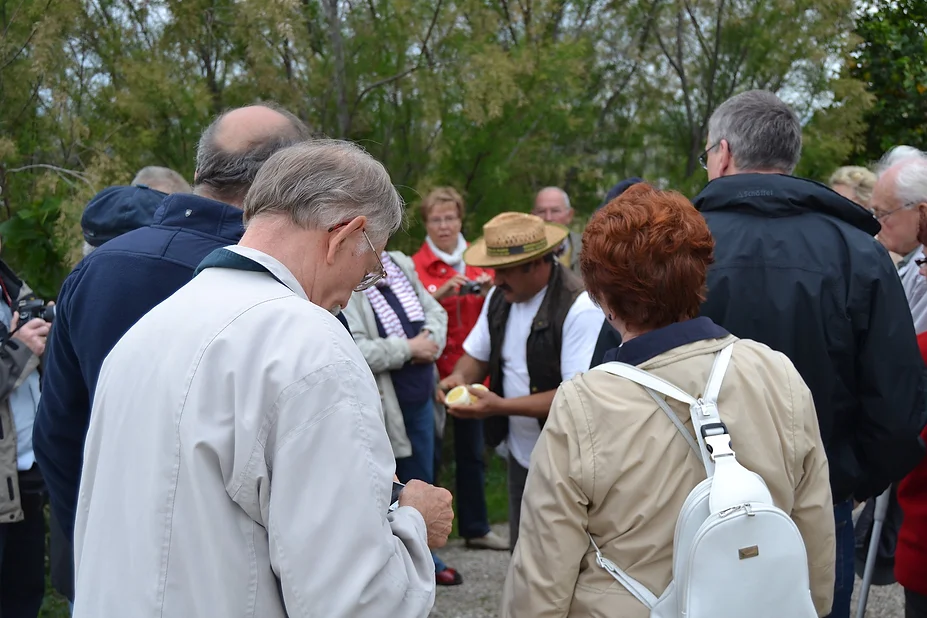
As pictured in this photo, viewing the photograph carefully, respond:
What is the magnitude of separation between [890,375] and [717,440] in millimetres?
947

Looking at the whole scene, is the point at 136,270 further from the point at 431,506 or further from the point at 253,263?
the point at 431,506

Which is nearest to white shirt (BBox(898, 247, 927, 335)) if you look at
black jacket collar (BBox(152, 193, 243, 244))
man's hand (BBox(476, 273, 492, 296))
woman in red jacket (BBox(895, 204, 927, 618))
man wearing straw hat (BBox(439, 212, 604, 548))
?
woman in red jacket (BBox(895, 204, 927, 618))

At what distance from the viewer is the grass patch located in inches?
245

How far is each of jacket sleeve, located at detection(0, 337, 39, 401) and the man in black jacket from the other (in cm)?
252

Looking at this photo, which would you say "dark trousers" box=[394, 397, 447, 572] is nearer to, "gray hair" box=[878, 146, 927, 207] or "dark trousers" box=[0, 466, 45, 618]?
"dark trousers" box=[0, 466, 45, 618]

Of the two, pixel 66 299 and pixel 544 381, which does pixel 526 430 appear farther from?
pixel 66 299

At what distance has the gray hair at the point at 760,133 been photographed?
9.25ft

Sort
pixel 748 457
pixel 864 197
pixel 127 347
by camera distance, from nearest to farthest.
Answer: pixel 127 347 → pixel 748 457 → pixel 864 197

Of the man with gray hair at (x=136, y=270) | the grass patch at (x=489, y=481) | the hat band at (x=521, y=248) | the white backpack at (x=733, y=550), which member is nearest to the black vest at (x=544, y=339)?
the hat band at (x=521, y=248)

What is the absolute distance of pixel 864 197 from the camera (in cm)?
549

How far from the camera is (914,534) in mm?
2900

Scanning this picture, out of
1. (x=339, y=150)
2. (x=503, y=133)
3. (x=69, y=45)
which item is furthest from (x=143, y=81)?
(x=339, y=150)

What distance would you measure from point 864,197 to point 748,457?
4019 millimetres

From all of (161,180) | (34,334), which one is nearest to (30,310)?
(34,334)
